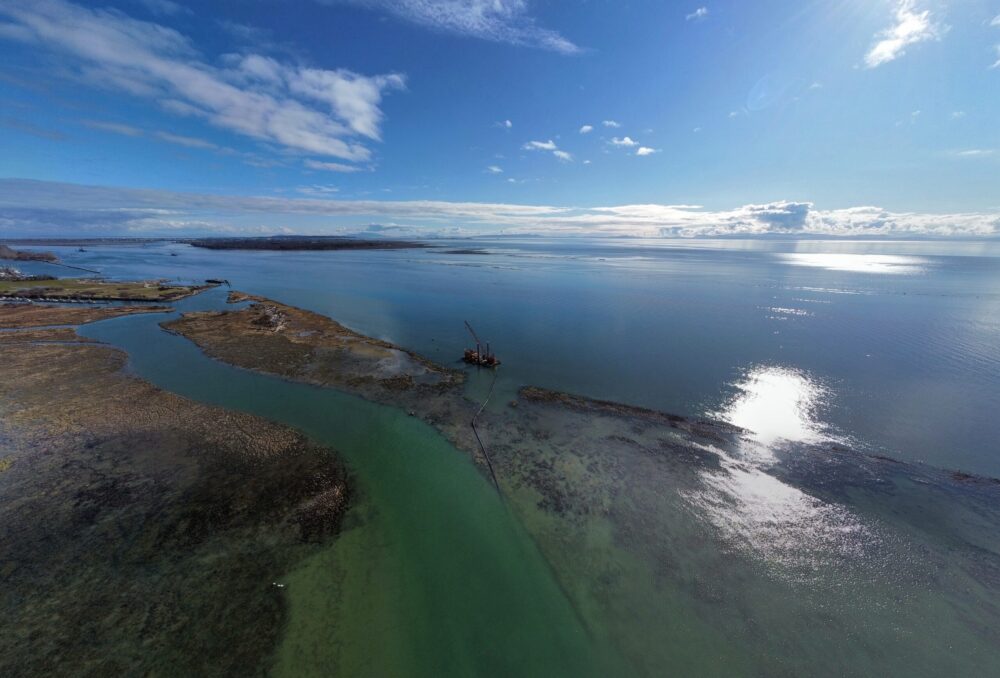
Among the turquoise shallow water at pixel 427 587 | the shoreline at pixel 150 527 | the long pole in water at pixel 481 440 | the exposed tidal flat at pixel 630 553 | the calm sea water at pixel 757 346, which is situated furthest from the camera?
the calm sea water at pixel 757 346

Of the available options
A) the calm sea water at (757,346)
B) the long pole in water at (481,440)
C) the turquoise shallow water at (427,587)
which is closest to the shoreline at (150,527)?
the turquoise shallow water at (427,587)

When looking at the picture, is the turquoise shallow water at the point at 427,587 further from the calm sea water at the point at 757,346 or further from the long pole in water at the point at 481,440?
the calm sea water at the point at 757,346

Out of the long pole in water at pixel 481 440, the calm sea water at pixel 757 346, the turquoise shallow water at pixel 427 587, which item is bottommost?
the turquoise shallow water at pixel 427 587

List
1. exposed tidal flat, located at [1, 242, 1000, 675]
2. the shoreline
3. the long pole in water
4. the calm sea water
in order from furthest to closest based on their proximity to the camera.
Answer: the calm sea water, the long pole in water, exposed tidal flat, located at [1, 242, 1000, 675], the shoreline

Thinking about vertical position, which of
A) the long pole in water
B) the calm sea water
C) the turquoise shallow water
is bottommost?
the turquoise shallow water

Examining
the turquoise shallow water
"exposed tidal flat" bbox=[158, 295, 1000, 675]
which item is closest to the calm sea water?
"exposed tidal flat" bbox=[158, 295, 1000, 675]

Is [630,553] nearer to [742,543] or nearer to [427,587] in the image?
[742,543]

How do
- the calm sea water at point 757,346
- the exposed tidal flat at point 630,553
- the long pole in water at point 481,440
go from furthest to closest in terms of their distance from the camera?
the calm sea water at point 757,346
the long pole in water at point 481,440
the exposed tidal flat at point 630,553

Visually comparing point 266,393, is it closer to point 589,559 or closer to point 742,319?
point 589,559

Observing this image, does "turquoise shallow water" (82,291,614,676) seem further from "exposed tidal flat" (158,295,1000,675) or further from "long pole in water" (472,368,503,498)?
"exposed tidal flat" (158,295,1000,675)
